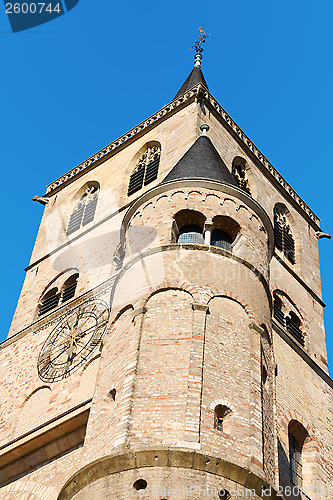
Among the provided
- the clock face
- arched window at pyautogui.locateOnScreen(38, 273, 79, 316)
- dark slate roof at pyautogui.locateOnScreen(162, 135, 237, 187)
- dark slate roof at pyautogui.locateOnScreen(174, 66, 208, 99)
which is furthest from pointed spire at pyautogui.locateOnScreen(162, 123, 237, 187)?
dark slate roof at pyautogui.locateOnScreen(174, 66, 208, 99)

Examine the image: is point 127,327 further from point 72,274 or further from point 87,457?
point 72,274

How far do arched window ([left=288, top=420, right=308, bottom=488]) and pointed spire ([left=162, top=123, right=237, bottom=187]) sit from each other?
6213 mm

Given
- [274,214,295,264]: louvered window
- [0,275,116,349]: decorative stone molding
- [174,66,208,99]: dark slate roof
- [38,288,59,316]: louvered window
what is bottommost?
[0,275,116,349]: decorative stone molding

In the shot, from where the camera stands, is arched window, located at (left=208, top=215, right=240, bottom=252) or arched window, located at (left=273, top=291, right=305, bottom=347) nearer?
arched window, located at (left=208, top=215, right=240, bottom=252)

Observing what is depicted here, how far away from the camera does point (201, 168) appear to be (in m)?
23.0

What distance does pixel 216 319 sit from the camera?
1816 cm

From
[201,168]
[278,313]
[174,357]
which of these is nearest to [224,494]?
[174,357]

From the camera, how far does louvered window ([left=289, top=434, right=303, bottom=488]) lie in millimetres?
20656

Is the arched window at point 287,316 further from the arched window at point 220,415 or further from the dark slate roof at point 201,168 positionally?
the arched window at point 220,415

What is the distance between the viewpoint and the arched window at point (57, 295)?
88.9ft

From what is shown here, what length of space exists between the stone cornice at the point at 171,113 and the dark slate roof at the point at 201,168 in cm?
659

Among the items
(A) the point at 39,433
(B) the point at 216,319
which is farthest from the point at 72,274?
(B) the point at 216,319

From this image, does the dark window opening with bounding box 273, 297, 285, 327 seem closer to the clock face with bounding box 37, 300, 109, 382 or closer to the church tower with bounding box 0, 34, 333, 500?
the church tower with bounding box 0, 34, 333, 500

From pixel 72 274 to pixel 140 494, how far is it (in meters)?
13.9
